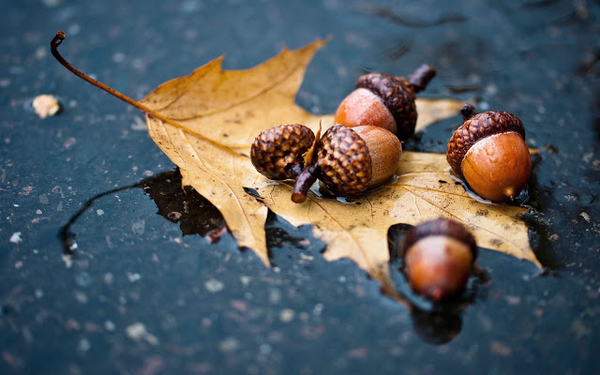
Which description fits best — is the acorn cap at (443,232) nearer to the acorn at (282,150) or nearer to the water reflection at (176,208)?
the acorn at (282,150)

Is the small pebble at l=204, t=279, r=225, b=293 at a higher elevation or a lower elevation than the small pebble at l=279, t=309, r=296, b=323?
higher

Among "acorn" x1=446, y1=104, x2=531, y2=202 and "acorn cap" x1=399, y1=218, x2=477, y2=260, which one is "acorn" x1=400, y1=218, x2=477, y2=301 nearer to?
"acorn cap" x1=399, y1=218, x2=477, y2=260

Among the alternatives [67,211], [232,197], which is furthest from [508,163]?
[67,211]

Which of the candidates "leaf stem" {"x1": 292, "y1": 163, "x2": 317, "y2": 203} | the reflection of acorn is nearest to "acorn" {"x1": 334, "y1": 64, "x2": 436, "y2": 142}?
"leaf stem" {"x1": 292, "y1": 163, "x2": 317, "y2": 203}

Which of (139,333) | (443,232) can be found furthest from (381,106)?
(139,333)

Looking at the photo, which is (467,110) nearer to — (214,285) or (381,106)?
(381,106)

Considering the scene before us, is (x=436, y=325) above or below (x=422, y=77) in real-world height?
below

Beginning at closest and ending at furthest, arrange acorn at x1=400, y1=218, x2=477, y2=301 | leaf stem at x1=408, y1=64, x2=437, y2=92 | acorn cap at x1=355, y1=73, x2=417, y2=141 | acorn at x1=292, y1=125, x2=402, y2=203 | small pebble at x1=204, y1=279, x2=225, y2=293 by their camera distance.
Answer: acorn at x1=400, y1=218, x2=477, y2=301
small pebble at x1=204, y1=279, x2=225, y2=293
acorn at x1=292, y1=125, x2=402, y2=203
acorn cap at x1=355, y1=73, x2=417, y2=141
leaf stem at x1=408, y1=64, x2=437, y2=92
